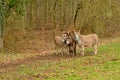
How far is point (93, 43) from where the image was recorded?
1853cm

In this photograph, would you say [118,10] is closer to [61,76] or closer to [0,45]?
[0,45]

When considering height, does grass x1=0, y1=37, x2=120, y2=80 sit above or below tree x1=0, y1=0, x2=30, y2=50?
below

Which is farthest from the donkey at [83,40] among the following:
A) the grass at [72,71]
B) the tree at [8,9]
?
the tree at [8,9]

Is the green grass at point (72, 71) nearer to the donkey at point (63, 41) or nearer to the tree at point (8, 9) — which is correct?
the donkey at point (63, 41)

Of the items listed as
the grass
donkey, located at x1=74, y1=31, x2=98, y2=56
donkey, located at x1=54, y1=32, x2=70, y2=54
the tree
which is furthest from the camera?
the tree

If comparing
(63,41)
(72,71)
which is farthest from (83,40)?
(72,71)

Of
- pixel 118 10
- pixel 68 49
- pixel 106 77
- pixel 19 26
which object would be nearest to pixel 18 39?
pixel 19 26

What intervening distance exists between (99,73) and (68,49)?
693cm

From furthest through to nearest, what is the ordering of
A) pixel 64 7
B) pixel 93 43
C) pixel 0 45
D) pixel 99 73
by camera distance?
pixel 64 7 < pixel 0 45 < pixel 93 43 < pixel 99 73

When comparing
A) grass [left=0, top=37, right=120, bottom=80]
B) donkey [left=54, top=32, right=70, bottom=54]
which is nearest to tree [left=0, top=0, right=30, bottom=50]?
donkey [left=54, top=32, right=70, bottom=54]

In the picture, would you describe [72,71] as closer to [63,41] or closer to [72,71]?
[72,71]

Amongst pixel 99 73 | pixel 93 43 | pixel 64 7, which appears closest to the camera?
pixel 99 73

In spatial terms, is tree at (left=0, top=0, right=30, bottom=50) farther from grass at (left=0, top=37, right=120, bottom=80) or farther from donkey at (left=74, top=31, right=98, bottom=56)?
grass at (left=0, top=37, right=120, bottom=80)

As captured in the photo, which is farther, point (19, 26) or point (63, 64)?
point (19, 26)
